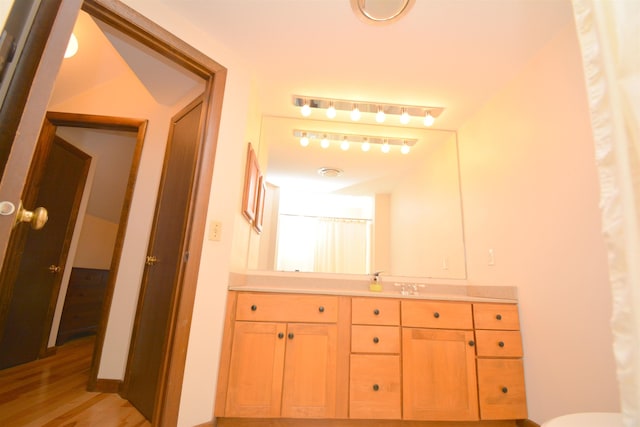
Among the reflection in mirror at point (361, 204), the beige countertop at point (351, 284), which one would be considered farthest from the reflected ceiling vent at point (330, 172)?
the beige countertop at point (351, 284)

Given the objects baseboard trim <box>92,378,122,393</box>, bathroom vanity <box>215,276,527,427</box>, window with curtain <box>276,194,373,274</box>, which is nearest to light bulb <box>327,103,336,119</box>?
window with curtain <box>276,194,373,274</box>

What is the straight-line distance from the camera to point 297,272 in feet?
7.24

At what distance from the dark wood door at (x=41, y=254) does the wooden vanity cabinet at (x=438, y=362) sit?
2924 mm

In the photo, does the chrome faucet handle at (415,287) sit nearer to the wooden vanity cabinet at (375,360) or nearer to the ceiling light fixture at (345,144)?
the wooden vanity cabinet at (375,360)

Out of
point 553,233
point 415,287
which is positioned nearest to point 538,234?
point 553,233

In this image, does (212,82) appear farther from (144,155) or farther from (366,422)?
(366,422)

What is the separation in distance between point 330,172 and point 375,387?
1718 mm

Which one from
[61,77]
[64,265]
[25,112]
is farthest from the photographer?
[64,265]

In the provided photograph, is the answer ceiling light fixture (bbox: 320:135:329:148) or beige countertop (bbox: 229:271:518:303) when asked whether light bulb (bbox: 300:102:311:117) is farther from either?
beige countertop (bbox: 229:271:518:303)

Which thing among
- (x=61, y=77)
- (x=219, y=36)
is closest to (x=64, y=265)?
(x=61, y=77)

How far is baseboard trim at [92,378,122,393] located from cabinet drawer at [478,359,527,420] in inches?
91.3

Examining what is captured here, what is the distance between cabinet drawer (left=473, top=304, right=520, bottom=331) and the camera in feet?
5.74

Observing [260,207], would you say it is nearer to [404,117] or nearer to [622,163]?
[404,117]

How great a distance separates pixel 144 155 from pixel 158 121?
1.00ft
